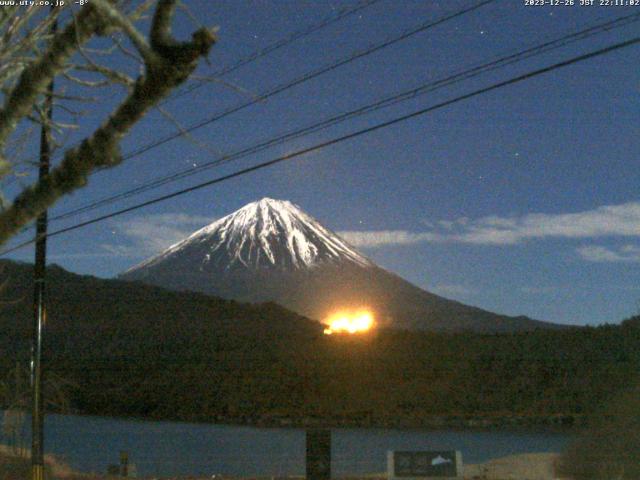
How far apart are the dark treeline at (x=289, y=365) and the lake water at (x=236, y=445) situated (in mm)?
3769

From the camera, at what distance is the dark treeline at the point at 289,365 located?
5162 centimetres

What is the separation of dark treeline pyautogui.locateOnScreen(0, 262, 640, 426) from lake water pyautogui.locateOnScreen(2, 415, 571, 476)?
3.77 metres

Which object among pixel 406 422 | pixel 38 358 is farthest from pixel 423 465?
pixel 406 422

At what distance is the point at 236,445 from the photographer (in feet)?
124

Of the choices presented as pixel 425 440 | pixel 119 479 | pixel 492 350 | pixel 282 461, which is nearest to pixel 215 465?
pixel 282 461

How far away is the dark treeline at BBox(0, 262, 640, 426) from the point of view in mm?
51625

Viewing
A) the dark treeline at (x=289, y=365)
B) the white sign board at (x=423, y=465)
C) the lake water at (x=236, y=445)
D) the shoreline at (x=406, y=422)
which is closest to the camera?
the white sign board at (x=423, y=465)

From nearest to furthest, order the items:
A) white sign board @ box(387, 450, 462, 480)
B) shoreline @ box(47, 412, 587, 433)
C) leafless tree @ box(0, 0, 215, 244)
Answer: leafless tree @ box(0, 0, 215, 244) → white sign board @ box(387, 450, 462, 480) → shoreline @ box(47, 412, 587, 433)

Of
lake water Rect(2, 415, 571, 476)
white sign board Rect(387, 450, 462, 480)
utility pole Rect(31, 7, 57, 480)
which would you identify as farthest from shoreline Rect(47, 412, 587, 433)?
utility pole Rect(31, 7, 57, 480)

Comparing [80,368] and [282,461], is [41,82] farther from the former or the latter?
[80,368]

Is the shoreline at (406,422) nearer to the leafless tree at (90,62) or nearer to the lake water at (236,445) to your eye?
the lake water at (236,445)

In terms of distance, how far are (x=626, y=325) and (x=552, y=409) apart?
234 inches

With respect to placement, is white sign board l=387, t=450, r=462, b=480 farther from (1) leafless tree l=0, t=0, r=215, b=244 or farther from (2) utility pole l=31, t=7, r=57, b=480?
(1) leafless tree l=0, t=0, r=215, b=244

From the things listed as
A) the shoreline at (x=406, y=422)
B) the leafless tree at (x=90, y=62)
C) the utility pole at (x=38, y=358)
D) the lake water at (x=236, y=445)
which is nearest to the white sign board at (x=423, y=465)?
the utility pole at (x=38, y=358)
